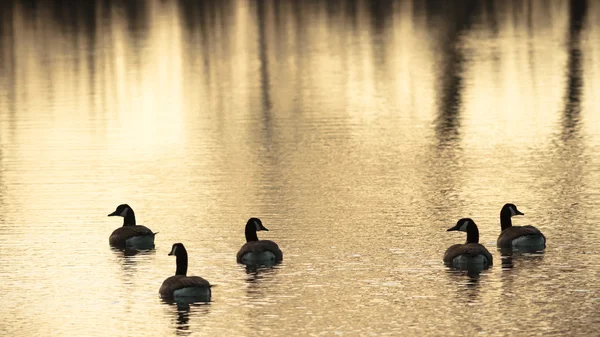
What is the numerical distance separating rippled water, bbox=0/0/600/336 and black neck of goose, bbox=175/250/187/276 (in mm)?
777

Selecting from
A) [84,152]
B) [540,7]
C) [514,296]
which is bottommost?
[514,296]

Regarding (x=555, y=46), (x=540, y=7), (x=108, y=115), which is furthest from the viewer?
(x=540, y=7)

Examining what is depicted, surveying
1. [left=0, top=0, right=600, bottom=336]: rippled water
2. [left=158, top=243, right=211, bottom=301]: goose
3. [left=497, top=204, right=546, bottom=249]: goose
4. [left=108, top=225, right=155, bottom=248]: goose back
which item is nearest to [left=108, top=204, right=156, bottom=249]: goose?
[left=108, top=225, right=155, bottom=248]: goose back

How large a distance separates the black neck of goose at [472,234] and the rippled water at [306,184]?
2.20ft

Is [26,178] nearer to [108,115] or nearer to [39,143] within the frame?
[39,143]

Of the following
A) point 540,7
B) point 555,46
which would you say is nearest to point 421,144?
point 555,46

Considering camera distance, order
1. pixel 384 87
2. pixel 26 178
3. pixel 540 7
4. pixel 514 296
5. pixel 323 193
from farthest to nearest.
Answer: pixel 540 7 < pixel 384 87 < pixel 26 178 < pixel 323 193 < pixel 514 296

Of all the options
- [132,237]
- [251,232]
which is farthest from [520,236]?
[132,237]

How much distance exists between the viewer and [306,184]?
35781 millimetres

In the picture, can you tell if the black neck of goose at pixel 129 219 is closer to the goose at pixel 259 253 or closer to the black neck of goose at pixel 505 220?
the goose at pixel 259 253

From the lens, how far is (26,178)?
125 ft

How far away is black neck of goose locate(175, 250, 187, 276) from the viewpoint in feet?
80.9

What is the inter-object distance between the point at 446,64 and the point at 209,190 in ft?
124

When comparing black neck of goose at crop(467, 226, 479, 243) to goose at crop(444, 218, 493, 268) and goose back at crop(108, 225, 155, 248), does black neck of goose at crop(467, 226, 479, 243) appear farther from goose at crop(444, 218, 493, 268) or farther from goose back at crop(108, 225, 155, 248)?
goose back at crop(108, 225, 155, 248)
